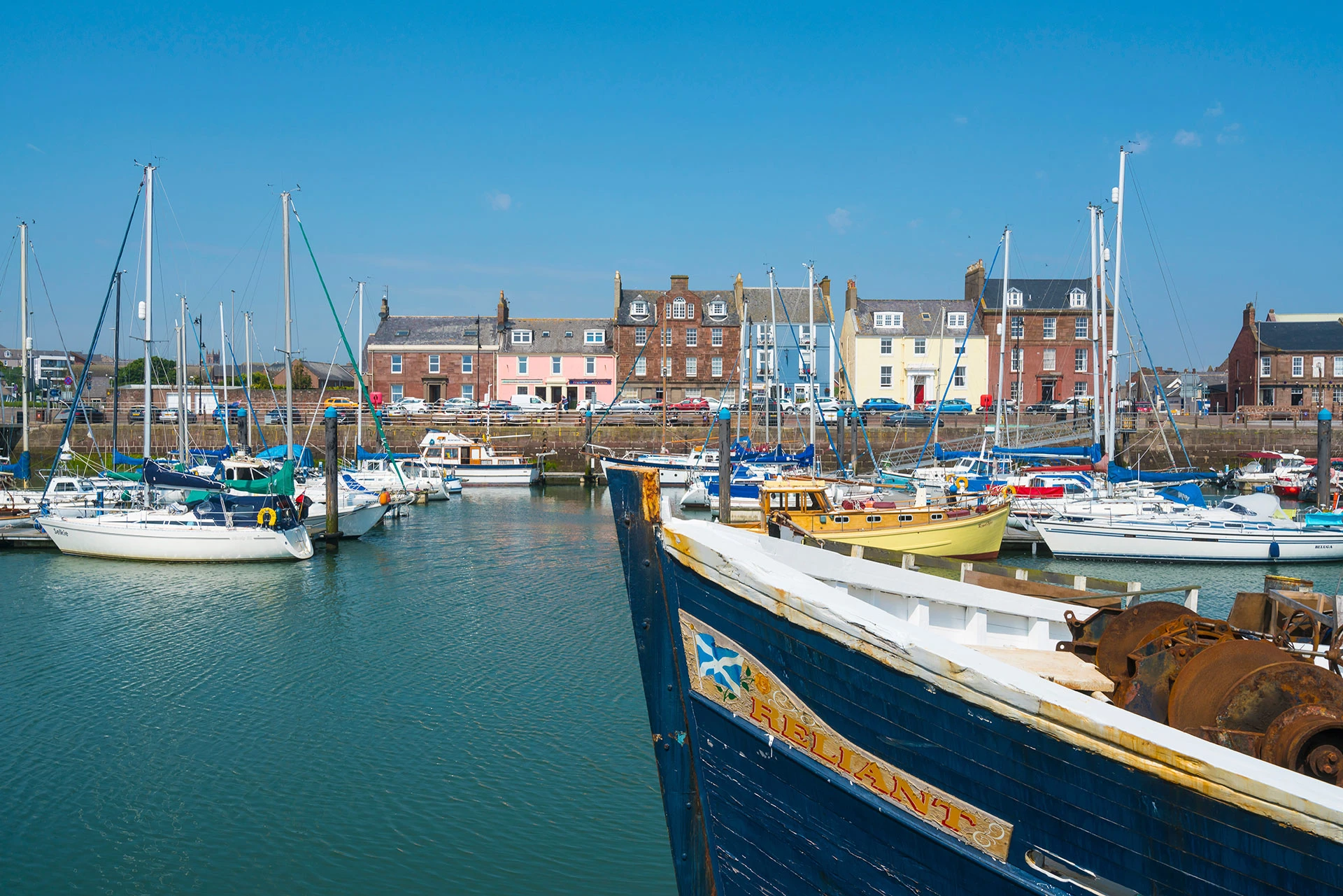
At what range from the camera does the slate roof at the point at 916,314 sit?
2635 inches

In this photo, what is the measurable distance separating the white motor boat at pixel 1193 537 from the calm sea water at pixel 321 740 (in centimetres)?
1305

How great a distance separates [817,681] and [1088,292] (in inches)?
2682

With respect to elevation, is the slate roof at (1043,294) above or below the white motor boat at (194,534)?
above

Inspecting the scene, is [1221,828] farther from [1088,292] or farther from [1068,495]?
[1088,292]

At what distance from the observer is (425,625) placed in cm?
1908

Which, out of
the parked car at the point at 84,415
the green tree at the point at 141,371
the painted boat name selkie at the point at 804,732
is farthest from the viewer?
the green tree at the point at 141,371

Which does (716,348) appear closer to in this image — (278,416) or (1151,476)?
(278,416)

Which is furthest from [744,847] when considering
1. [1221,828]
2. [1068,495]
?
[1068,495]

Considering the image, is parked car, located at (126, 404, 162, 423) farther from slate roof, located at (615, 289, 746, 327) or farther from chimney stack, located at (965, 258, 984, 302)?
chimney stack, located at (965, 258, 984, 302)

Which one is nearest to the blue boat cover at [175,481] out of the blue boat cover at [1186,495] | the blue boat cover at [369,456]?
the blue boat cover at [369,456]

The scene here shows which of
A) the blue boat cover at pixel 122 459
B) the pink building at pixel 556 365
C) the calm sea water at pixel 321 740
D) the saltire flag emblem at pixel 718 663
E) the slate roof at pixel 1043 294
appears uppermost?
the slate roof at pixel 1043 294

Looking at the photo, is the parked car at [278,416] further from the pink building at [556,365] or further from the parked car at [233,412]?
the pink building at [556,365]

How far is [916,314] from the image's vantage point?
223ft

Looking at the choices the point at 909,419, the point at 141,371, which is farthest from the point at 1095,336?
the point at 141,371
